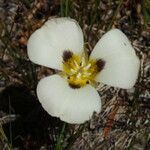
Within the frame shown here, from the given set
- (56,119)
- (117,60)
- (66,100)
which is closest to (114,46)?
(117,60)

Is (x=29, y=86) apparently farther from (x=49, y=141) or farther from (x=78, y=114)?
(x=78, y=114)

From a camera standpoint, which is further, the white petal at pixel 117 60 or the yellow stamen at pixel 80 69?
the yellow stamen at pixel 80 69

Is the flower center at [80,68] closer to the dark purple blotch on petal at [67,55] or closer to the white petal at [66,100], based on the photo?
the dark purple blotch on petal at [67,55]

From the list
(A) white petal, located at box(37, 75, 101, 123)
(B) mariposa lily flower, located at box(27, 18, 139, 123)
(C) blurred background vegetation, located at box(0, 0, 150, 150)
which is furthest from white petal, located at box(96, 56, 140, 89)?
(C) blurred background vegetation, located at box(0, 0, 150, 150)

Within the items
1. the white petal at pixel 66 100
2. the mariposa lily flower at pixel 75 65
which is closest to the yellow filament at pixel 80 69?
the mariposa lily flower at pixel 75 65

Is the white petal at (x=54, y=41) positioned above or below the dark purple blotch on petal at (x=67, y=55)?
above

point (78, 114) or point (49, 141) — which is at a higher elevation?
point (78, 114)

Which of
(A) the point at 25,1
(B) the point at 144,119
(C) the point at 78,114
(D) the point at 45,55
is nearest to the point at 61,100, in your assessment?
(C) the point at 78,114
